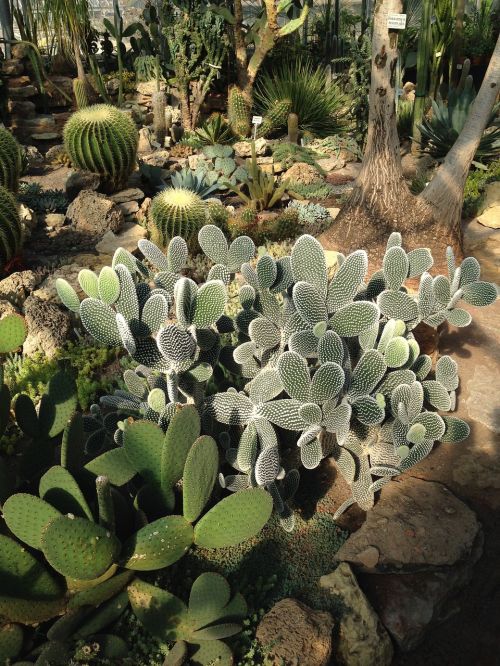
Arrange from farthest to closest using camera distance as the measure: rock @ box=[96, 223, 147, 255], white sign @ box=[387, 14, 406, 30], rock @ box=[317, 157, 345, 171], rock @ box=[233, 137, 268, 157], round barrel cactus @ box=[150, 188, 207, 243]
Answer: rock @ box=[233, 137, 268, 157] → rock @ box=[317, 157, 345, 171] → rock @ box=[96, 223, 147, 255] → round barrel cactus @ box=[150, 188, 207, 243] → white sign @ box=[387, 14, 406, 30]

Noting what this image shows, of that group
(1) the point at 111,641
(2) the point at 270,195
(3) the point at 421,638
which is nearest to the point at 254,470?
(1) the point at 111,641

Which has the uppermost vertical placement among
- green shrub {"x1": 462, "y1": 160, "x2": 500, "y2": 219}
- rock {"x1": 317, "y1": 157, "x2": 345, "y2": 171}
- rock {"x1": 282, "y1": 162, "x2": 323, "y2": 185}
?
green shrub {"x1": 462, "y1": 160, "x2": 500, "y2": 219}

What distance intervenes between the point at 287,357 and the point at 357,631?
101cm

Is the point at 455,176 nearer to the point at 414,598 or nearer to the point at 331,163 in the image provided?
the point at 414,598

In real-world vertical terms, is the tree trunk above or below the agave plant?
above

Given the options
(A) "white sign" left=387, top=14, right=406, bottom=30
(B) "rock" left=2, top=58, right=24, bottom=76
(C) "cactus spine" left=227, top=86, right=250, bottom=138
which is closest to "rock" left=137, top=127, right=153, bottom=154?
(C) "cactus spine" left=227, top=86, right=250, bottom=138

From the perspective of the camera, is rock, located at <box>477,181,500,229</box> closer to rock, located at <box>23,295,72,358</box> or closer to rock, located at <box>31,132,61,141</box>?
rock, located at <box>23,295,72,358</box>

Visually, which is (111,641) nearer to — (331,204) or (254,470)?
(254,470)

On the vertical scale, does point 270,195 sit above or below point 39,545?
below

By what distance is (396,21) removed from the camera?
4234 millimetres

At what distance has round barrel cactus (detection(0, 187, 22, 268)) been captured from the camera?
15.1 feet

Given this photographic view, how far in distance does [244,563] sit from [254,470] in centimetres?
42

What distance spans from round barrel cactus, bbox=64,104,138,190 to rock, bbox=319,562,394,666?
16.6 feet

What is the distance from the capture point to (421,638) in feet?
7.72
